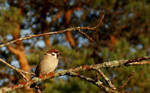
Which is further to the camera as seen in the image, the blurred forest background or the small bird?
the blurred forest background

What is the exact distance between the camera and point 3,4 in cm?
616

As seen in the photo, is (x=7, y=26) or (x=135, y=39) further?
(x=135, y=39)

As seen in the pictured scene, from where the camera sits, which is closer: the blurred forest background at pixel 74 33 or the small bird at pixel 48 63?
the small bird at pixel 48 63

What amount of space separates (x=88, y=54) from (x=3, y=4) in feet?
7.85

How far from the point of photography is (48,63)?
9.58ft

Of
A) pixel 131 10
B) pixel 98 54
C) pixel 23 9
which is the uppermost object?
pixel 23 9

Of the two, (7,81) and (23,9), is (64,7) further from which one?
(7,81)

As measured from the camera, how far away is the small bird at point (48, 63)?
2906 millimetres

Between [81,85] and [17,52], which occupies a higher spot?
[17,52]

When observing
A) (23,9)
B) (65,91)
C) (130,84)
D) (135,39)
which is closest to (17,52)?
(23,9)

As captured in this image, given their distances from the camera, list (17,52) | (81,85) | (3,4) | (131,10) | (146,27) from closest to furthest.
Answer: (81,85)
(3,4)
(17,52)
(131,10)
(146,27)

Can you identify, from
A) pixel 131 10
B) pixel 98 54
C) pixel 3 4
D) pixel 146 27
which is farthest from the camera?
pixel 146 27

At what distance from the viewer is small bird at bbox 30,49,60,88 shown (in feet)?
9.53

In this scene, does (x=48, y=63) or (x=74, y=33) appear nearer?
(x=48, y=63)
